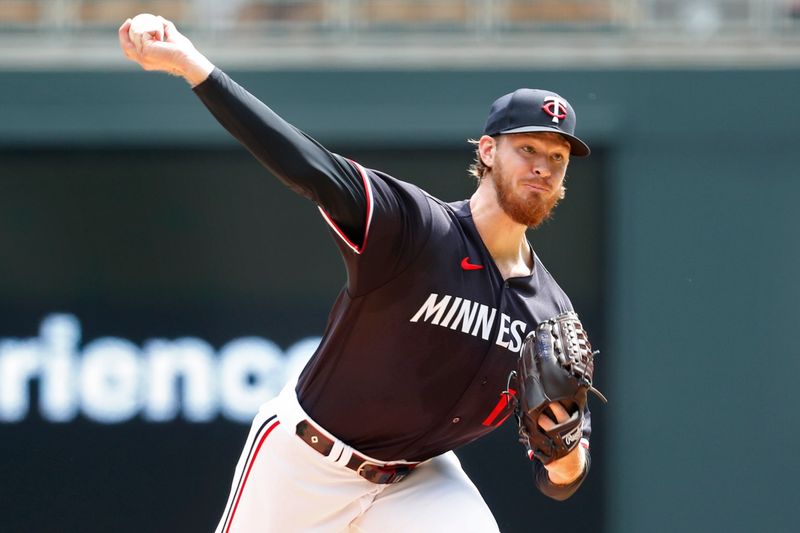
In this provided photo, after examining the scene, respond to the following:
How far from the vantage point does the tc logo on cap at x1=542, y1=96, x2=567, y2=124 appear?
3.55m

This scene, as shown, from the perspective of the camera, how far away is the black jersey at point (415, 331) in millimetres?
3311

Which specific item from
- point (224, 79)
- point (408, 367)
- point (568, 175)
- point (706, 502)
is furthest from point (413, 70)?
point (224, 79)

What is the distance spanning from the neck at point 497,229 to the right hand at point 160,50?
1055 millimetres

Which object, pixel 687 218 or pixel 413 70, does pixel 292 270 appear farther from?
pixel 687 218

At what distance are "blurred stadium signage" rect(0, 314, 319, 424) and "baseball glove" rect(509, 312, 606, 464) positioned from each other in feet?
9.61

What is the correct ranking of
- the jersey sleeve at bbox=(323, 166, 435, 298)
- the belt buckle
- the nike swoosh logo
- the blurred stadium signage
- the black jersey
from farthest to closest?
the blurred stadium signage, the belt buckle, the nike swoosh logo, the black jersey, the jersey sleeve at bbox=(323, 166, 435, 298)

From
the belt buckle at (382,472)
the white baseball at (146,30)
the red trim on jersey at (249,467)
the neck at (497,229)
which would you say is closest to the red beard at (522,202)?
the neck at (497,229)

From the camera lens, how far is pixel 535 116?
3.55 metres

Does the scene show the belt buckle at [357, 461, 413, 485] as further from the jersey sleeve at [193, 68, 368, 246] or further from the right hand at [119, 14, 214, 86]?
the right hand at [119, 14, 214, 86]

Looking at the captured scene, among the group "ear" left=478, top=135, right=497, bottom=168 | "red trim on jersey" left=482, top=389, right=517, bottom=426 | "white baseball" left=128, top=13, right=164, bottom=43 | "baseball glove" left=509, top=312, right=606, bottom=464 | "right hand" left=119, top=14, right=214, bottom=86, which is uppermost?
"white baseball" left=128, top=13, right=164, bottom=43

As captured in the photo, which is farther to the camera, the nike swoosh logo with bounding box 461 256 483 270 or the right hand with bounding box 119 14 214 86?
the nike swoosh logo with bounding box 461 256 483 270

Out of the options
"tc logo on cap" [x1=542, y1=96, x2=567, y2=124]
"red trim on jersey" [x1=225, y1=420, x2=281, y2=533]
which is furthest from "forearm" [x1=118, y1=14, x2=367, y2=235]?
"red trim on jersey" [x1=225, y1=420, x2=281, y2=533]

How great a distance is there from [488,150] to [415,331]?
0.63 metres

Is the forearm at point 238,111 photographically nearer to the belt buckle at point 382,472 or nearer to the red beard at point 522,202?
the red beard at point 522,202
